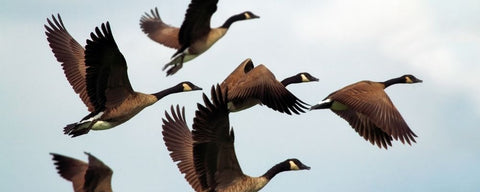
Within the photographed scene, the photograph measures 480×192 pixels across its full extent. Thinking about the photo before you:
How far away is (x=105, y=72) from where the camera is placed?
19016 mm

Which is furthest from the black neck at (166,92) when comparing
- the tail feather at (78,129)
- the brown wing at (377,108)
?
the brown wing at (377,108)

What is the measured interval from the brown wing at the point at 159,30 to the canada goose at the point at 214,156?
472cm

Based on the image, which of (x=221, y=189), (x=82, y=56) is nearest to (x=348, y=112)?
(x=221, y=189)

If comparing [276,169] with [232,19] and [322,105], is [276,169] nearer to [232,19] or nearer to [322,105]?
[322,105]

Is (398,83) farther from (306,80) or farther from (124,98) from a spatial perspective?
(124,98)

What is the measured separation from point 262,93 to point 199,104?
11.6ft

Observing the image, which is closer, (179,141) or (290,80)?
(179,141)

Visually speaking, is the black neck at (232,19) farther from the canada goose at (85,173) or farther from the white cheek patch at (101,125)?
the canada goose at (85,173)

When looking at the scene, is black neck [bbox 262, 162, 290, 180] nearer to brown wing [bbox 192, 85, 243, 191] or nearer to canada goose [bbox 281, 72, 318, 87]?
brown wing [bbox 192, 85, 243, 191]

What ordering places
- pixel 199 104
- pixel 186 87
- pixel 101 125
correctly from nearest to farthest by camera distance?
1. pixel 199 104
2. pixel 101 125
3. pixel 186 87

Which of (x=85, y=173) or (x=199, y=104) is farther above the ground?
(x=199, y=104)

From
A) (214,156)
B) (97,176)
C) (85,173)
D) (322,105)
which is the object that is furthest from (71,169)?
(322,105)

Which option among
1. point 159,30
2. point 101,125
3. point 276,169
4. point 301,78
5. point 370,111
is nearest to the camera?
point 276,169

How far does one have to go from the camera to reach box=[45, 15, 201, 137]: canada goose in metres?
18.6
